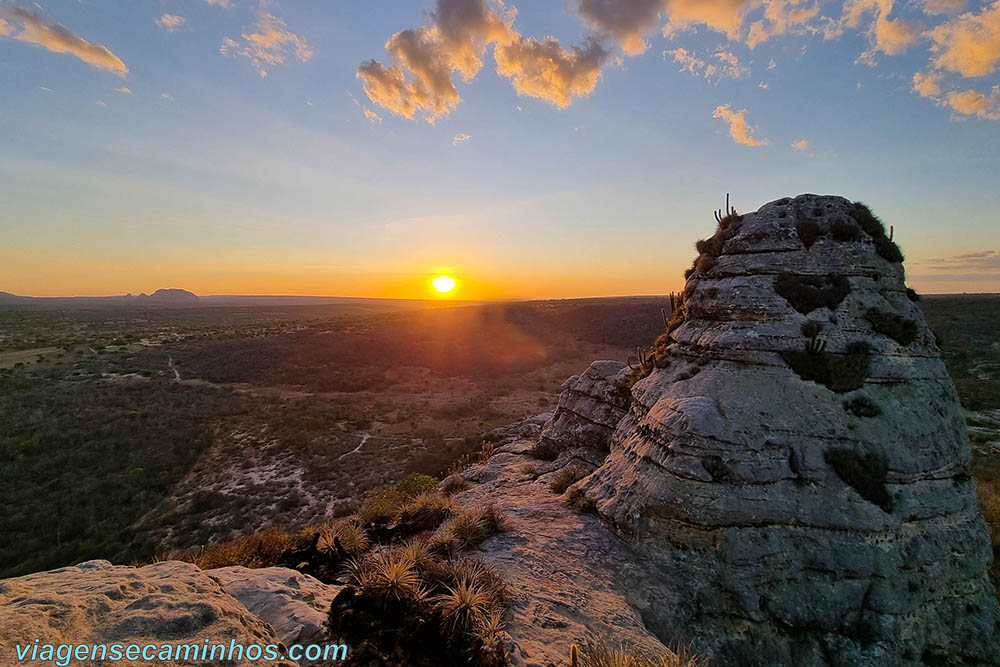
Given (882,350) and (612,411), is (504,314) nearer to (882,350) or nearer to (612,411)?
(612,411)

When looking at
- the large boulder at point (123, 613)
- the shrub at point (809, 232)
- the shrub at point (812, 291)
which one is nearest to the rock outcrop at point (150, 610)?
the large boulder at point (123, 613)

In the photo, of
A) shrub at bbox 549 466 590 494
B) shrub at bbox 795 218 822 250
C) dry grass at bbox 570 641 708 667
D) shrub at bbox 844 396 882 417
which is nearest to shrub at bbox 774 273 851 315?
shrub at bbox 795 218 822 250

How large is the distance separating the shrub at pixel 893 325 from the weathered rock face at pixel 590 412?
25.7 feet

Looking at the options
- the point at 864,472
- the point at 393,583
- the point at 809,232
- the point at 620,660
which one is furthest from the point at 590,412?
the point at 393,583

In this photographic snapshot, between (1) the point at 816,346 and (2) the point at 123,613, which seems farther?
(1) the point at 816,346

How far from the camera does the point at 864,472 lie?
30.2 ft

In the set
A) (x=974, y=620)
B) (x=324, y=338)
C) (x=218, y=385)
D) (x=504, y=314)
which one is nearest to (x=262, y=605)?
(x=974, y=620)

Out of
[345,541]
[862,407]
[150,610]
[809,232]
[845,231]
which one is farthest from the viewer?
[809,232]

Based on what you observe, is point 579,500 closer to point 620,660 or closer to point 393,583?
point 620,660

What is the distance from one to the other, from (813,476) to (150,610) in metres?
12.4

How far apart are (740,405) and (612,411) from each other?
645cm

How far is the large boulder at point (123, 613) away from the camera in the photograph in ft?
13.4

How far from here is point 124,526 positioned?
18.0m

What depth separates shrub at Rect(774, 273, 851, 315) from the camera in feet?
35.7
